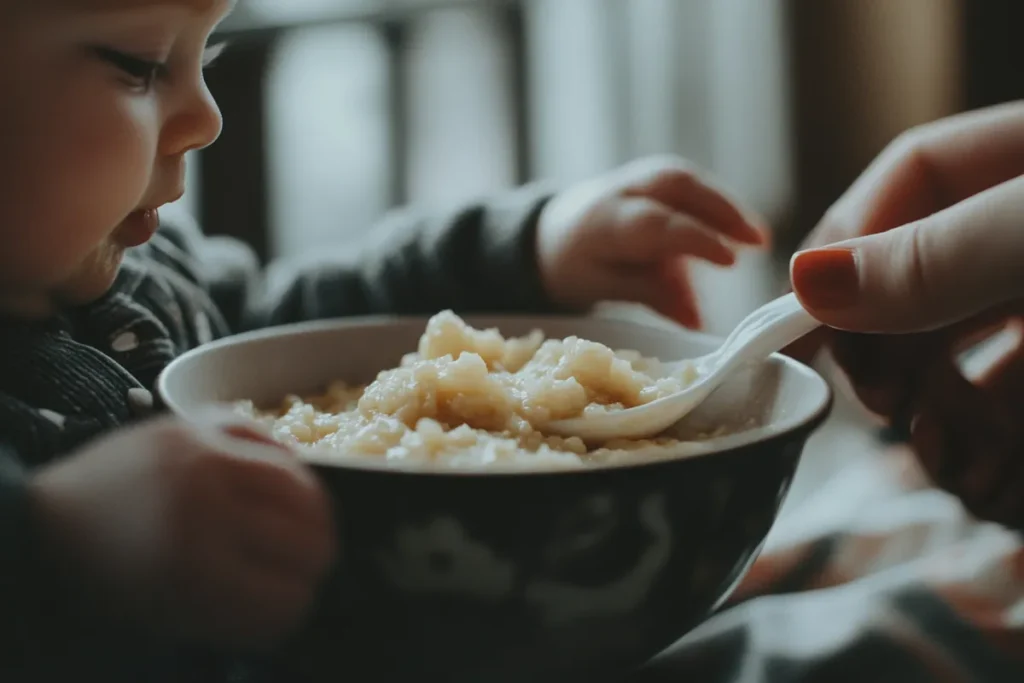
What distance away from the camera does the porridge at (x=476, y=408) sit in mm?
299

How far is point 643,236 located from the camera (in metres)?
0.51

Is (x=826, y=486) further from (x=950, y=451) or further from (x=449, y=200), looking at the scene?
(x=449, y=200)

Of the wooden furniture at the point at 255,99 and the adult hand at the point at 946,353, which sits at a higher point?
the wooden furniture at the point at 255,99

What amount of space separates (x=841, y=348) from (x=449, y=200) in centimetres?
27

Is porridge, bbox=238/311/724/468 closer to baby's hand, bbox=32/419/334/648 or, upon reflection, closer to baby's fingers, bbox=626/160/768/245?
baby's hand, bbox=32/419/334/648

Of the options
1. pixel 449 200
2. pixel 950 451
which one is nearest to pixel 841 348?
pixel 950 451

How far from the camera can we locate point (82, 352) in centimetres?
30

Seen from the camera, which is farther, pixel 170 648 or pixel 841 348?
pixel 841 348

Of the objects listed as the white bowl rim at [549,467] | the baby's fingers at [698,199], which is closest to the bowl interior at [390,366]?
the white bowl rim at [549,467]

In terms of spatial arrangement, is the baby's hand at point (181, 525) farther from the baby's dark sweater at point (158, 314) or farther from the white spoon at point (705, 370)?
the white spoon at point (705, 370)

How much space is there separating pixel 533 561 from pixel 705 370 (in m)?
0.15

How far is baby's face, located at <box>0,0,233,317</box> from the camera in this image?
0.78 feet

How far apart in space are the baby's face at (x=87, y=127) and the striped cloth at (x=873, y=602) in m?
0.24

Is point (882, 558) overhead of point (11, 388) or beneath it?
beneath
